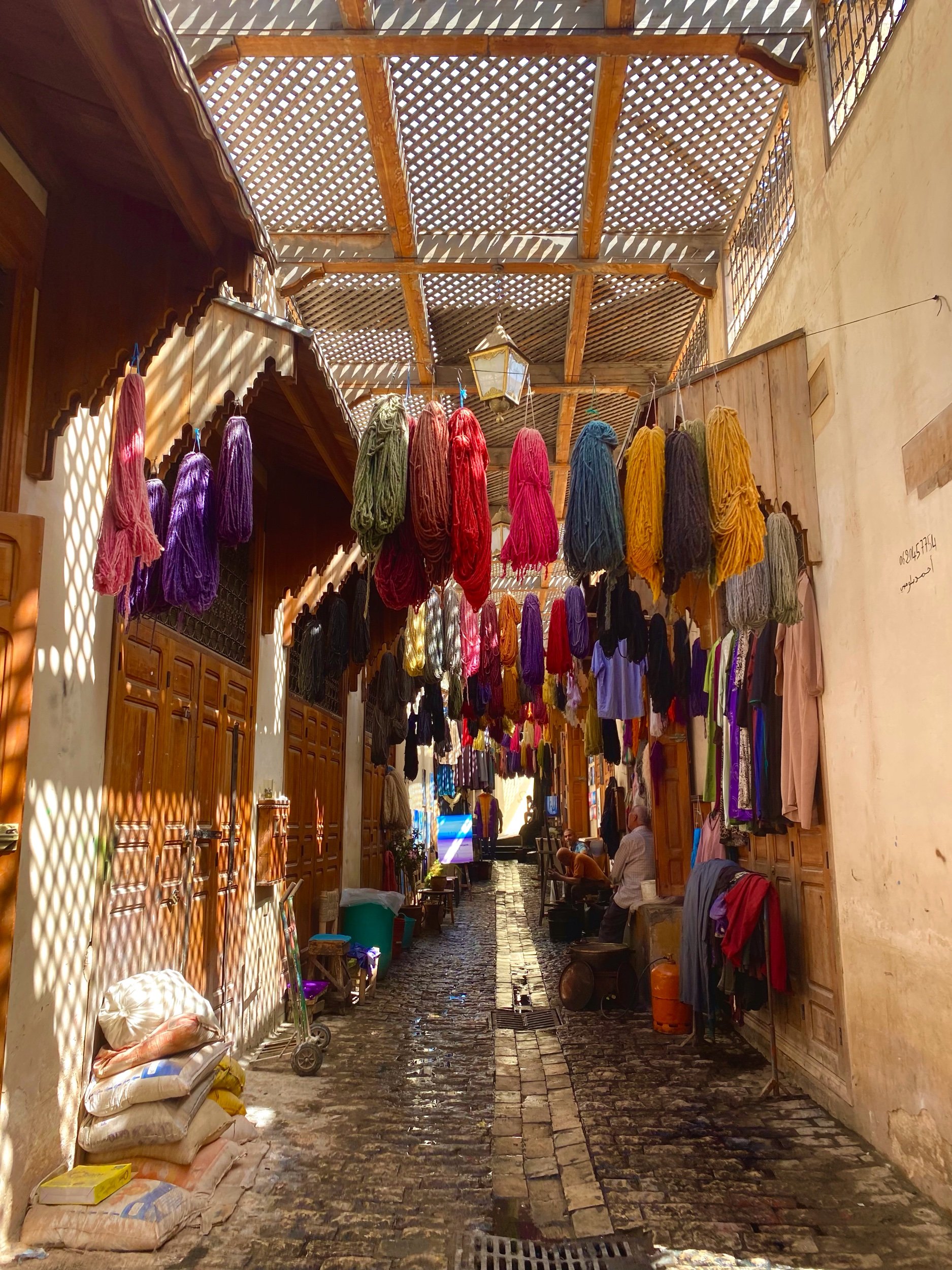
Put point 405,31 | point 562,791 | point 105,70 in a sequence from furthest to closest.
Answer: point 562,791
point 405,31
point 105,70

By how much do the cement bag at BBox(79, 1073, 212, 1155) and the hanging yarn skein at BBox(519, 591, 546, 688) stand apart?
5.83 metres

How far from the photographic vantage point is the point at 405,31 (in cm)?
534

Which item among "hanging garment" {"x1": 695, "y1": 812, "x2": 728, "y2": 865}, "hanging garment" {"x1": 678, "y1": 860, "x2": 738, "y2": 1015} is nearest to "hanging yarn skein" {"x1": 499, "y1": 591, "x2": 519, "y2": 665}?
"hanging garment" {"x1": 695, "y1": 812, "x2": 728, "y2": 865}

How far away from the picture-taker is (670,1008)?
7473 millimetres

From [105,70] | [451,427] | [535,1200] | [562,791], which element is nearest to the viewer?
[105,70]

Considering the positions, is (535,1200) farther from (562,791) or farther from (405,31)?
(562,791)

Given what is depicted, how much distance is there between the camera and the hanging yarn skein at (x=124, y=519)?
358cm

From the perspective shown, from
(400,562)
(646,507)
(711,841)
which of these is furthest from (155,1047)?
(711,841)

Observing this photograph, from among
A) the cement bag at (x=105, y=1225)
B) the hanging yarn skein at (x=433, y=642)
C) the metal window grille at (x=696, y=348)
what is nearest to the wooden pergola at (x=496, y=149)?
the metal window grille at (x=696, y=348)

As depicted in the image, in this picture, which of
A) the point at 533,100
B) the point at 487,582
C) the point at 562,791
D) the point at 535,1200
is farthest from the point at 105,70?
the point at 562,791

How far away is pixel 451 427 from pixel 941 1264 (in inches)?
166

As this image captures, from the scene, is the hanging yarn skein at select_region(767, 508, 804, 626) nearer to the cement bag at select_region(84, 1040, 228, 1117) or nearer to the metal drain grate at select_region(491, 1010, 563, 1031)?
the cement bag at select_region(84, 1040, 228, 1117)

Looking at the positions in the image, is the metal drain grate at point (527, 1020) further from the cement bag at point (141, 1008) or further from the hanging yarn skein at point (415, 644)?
the cement bag at point (141, 1008)

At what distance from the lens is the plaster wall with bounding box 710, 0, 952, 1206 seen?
3.95 m
